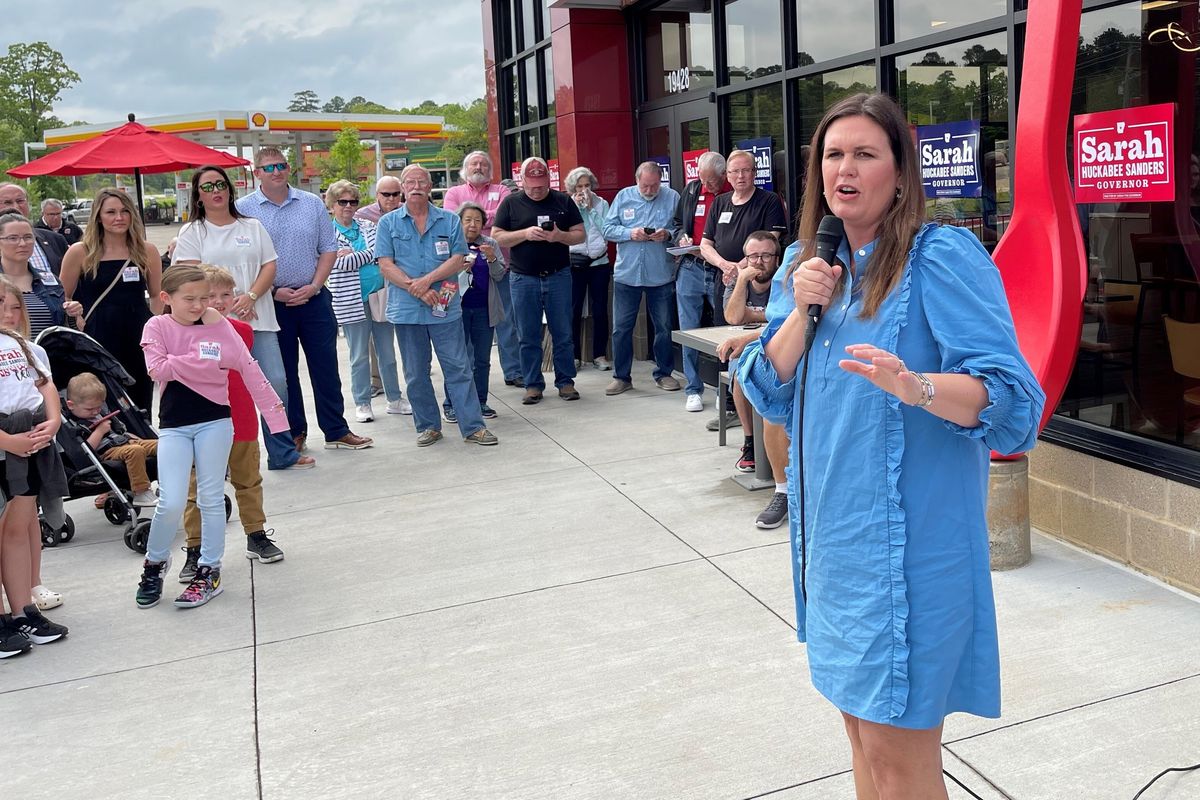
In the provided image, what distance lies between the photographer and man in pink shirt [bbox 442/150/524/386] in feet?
32.7

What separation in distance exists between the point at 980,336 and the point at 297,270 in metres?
6.33

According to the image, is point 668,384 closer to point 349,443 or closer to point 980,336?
point 349,443

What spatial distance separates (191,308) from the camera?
200 inches

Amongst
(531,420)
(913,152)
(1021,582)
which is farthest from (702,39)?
(913,152)

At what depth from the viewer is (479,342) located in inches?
353

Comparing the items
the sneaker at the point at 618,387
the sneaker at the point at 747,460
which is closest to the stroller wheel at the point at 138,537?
the sneaker at the point at 747,460

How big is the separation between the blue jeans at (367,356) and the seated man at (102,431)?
2.82 m

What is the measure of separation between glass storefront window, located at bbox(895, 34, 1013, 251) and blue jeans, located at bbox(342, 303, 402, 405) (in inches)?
191


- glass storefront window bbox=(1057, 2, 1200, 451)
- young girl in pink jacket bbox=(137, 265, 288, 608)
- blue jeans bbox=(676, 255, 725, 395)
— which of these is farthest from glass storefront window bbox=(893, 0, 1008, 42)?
young girl in pink jacket bbox=(137, 265, 288, 608)

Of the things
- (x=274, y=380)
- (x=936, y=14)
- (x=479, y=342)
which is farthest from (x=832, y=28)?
(x=274, y=380)

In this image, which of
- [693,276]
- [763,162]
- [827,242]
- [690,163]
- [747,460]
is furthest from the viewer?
[690,163]

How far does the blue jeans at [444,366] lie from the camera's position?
803 centimetres

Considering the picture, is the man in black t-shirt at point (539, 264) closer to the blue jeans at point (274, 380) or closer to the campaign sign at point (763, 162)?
the campaign sign at point (763, 162)

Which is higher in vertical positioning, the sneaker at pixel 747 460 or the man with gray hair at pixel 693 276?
the man with gray hair at pixel 693 276
